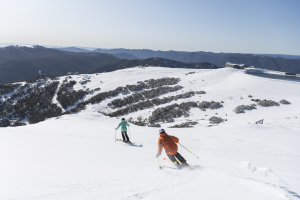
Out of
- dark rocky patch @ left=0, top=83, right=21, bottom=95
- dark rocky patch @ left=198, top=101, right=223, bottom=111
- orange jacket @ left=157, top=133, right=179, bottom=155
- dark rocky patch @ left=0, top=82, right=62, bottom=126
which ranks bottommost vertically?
dark rocky patch @ left=0, top=82, right=62, bottom=126

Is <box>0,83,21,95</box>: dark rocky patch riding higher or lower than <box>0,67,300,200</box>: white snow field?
lower

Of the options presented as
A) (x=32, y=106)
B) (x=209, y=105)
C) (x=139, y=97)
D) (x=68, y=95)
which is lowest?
(x=32, y=106)

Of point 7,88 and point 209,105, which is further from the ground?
point 209,105

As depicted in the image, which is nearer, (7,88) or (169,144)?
(169,144)

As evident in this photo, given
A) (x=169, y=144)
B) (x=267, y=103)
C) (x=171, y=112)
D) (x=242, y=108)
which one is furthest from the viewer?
(x=171, y=112)

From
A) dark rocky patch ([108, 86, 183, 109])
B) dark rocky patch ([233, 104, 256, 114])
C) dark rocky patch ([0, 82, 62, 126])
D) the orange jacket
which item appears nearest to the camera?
the orange jacket

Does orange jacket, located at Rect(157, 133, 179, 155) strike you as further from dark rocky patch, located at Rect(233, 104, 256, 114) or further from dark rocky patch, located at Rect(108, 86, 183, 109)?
dark rocky patch, located at Rect(108, 86, 183, 109)

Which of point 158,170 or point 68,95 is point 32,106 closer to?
point 68,95

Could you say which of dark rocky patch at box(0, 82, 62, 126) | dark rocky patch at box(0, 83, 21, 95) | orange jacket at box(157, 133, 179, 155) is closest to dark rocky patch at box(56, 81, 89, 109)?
dark rocky patch at box(0, 82, 62, 126)

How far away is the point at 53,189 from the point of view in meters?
4.32

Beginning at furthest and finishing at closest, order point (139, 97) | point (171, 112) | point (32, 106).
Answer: point (32, 106), point (139, 97), point (171, 112)

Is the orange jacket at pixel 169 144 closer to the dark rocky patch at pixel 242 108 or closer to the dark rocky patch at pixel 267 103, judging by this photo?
the dark rocky patch at pixel 242 108

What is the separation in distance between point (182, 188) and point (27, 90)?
Result: 63367 mm

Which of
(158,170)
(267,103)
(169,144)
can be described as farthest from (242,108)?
(158,170)
